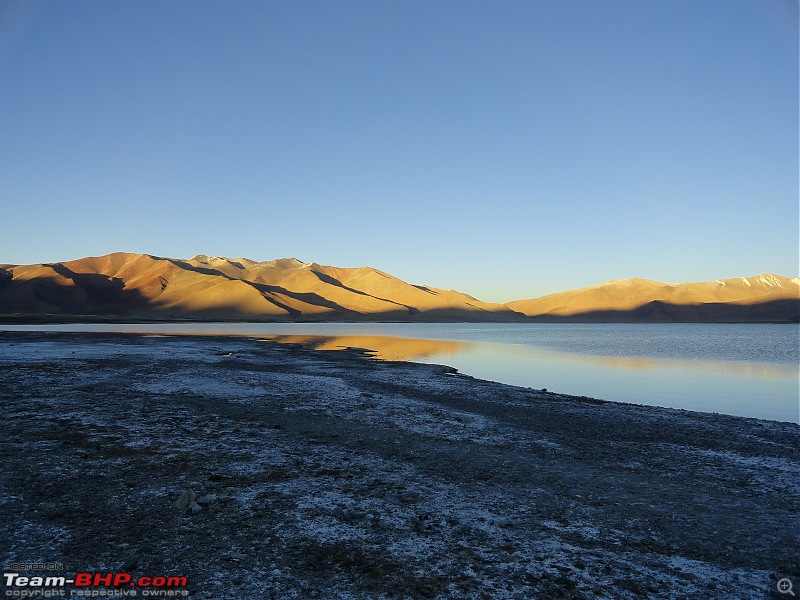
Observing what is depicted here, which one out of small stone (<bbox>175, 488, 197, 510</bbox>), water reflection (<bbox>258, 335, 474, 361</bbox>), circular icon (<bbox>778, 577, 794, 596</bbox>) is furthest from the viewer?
water reflection (<bbox>258, 335, 474, 361</bbox>)

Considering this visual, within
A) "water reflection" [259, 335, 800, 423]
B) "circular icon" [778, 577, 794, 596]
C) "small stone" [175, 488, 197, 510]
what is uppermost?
"small stone" [175, 488, 197, 510]

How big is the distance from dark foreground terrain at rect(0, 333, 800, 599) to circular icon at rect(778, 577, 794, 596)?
0.13 metres

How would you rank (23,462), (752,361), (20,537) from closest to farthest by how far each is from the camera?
(20,537) < (23,462) < (752,361)

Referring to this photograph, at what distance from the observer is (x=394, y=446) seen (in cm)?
1084

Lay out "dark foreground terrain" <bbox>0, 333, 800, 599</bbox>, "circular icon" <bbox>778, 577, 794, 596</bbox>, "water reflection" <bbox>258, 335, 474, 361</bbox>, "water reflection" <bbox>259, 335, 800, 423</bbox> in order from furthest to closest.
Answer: "water reflection" <bbox>258, 335, 474, 361</bbox> < "water reflection" <bbox>259, 335, 800, 423</bbox> < "dark foreground terrain" <bbox>0, 333, 800, 599</bbox> < "circular icon" <bbox>778, 577, 794, 596</bbox>

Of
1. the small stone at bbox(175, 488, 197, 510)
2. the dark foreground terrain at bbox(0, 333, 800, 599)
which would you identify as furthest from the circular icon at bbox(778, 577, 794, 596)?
the small stone at bbox(175, 488, 197, 510)

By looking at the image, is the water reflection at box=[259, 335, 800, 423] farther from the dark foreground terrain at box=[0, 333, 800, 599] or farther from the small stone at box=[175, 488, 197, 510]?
the small stone at box=[175, 488, 197, 510]

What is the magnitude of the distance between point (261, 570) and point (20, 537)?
3041 mm

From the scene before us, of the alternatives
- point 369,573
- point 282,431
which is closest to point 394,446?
point 282,431

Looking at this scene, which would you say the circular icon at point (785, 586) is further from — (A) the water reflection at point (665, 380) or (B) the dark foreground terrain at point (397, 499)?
(A) the water reflection at point (665, 380)

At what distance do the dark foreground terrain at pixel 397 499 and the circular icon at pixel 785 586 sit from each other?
0.44 feet

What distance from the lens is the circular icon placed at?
5.11 meters

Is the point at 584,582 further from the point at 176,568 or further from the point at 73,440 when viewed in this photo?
the point at 73,440

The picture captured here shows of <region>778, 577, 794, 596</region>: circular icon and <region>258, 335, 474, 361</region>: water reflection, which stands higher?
<region>778, 577, 794, 596</region>: circular icon
